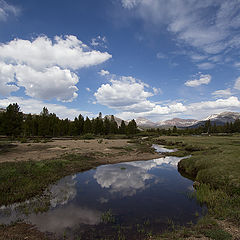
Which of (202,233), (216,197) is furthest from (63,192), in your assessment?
(216,197)

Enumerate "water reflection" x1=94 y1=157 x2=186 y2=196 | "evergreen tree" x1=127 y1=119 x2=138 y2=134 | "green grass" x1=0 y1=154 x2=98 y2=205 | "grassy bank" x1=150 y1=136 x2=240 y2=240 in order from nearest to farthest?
"grassy bank" x1=150 y1=136 x2=240 y2=240 → "green grass" x1=0 y1=154 x2=98 y2=205 → "water reflection" x1=94 y1=157 x2=186 y2=196 → "evergreen tree" x1=127 y1=119 x2=138 y2=134

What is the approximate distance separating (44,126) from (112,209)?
87489 millimetres

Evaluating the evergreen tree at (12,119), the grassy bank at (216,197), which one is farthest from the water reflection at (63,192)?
the evergreen tree at (12,119)

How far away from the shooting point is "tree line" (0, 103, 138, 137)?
6738 cm

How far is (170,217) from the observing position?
455 inches

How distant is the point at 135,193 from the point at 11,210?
11.3 meters

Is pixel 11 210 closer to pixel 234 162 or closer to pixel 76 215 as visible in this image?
pixel 76 215

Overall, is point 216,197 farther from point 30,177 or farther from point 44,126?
point 44,126

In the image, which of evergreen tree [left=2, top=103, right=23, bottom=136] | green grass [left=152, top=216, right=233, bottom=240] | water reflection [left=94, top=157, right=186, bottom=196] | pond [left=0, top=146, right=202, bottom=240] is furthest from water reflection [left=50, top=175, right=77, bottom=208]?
evergreen tree [left=2, top=103, right=23, bottom=136]

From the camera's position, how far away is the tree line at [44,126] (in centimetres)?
6738

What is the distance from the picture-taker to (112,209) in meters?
12.8

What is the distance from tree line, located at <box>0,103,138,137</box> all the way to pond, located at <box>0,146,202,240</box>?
63.3 metres

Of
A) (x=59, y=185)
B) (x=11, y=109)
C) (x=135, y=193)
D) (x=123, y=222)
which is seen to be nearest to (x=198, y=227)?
(x=123, y=222)

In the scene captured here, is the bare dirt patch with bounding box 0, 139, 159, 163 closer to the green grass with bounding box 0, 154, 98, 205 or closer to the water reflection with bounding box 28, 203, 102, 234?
the green grass with bounding box 0, 154, 98, 205
